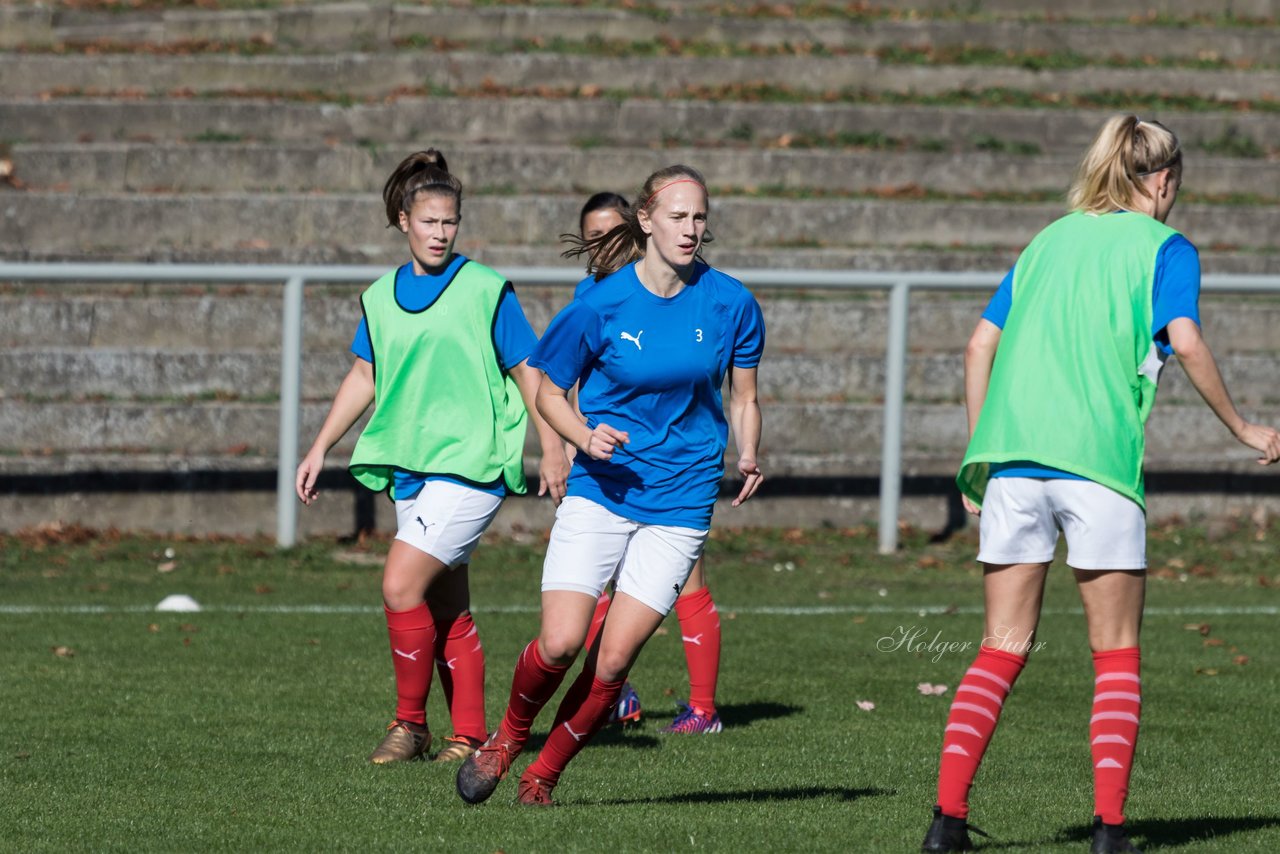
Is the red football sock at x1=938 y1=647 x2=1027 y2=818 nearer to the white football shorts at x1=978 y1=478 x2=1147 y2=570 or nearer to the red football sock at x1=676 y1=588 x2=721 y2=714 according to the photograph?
the white football shorts at x1=978 y1=478 x2=1147 y2=570

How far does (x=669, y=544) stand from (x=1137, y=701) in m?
1.41

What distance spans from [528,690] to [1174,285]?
222 cm

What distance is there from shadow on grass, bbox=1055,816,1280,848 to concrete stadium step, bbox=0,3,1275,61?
1370cm

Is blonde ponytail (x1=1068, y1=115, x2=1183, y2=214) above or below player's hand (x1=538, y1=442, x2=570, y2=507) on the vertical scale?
above

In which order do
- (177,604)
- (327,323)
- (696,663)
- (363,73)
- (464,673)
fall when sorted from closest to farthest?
1. (464,673)
2. (696,663)
3. (177,604)
4. (327,323)
5. (363,73)

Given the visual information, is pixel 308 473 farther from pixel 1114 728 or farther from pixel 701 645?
pixel 1114 728

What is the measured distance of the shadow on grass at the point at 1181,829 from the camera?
5184 millimetres

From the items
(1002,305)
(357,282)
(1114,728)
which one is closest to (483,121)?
(357,282)

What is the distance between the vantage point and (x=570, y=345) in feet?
17.7

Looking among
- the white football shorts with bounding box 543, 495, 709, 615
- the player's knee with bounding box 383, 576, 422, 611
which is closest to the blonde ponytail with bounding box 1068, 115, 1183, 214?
the white football shorts with bounding box 543, 495, 709, 615

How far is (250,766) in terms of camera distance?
622cm

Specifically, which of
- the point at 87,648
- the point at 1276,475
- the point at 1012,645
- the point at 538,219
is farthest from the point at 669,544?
the point at 538,219

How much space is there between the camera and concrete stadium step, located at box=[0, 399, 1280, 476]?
12828 millimetres

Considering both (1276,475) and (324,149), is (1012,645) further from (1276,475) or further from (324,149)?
(324,149)
